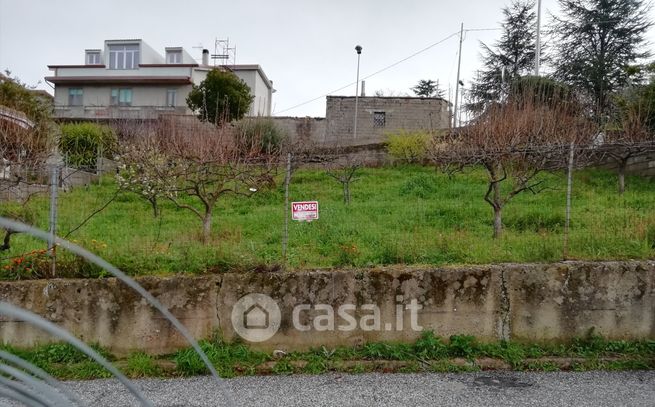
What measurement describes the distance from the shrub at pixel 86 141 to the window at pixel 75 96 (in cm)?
2018

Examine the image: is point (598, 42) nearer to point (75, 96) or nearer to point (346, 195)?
point (346, 195)

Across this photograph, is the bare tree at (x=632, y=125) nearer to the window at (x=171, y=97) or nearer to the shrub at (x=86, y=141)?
the shrub at (x=86, y=141)

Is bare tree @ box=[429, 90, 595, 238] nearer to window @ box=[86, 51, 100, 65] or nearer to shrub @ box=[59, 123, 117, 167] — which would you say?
shrub @ box=[59, 123, 117, 167]

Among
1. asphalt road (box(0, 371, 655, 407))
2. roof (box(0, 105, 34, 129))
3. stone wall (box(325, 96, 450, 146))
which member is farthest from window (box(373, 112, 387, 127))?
asphalt road (box(0, 371, 655, 407))

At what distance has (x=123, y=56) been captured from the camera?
1467 inches

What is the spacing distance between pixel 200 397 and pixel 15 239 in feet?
14.6

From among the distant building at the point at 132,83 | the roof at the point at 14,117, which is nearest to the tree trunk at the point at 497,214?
the roof at the point at 14,117

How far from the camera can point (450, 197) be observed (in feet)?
28.1

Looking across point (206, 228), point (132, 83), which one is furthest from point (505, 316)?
point (132, 83)

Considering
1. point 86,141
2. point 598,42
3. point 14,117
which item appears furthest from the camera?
point 598,42

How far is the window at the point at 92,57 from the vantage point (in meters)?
38.8

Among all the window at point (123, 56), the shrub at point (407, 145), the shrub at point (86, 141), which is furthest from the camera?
the window at point (123, 56)

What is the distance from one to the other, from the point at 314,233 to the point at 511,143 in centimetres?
505

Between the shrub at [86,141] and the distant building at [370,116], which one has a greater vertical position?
the distant building at [370,116]
